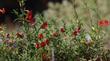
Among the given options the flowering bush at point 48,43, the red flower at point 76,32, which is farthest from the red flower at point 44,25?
the red flower at point 76,32

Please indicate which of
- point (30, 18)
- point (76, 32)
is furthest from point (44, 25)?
point (76, 32)

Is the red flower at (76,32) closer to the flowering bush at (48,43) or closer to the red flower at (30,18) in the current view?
the flowering bush at (48,43)

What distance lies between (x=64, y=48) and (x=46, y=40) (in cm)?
24

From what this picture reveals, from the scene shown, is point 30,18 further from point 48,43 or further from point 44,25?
point 48,43

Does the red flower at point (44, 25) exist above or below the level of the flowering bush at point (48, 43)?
above

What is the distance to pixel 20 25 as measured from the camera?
175 inches

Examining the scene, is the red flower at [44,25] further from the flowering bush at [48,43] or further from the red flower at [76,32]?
the red flower at [76,32]

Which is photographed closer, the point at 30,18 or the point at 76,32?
the point at 30,18

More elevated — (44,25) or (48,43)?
(44,25)

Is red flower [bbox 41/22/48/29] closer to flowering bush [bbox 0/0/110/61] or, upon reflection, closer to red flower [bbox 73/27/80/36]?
flowering bush [bbox 0/0/110/61]

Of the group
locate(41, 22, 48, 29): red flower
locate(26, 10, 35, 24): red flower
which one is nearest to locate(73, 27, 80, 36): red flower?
locate(41, 22, 48, 29): red flower

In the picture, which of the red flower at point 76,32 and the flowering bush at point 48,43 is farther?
the red flower at point 76,32

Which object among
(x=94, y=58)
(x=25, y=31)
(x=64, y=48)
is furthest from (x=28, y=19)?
(x=94, y=58)

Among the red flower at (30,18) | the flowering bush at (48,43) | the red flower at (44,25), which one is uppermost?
the red flower at (30,18)
